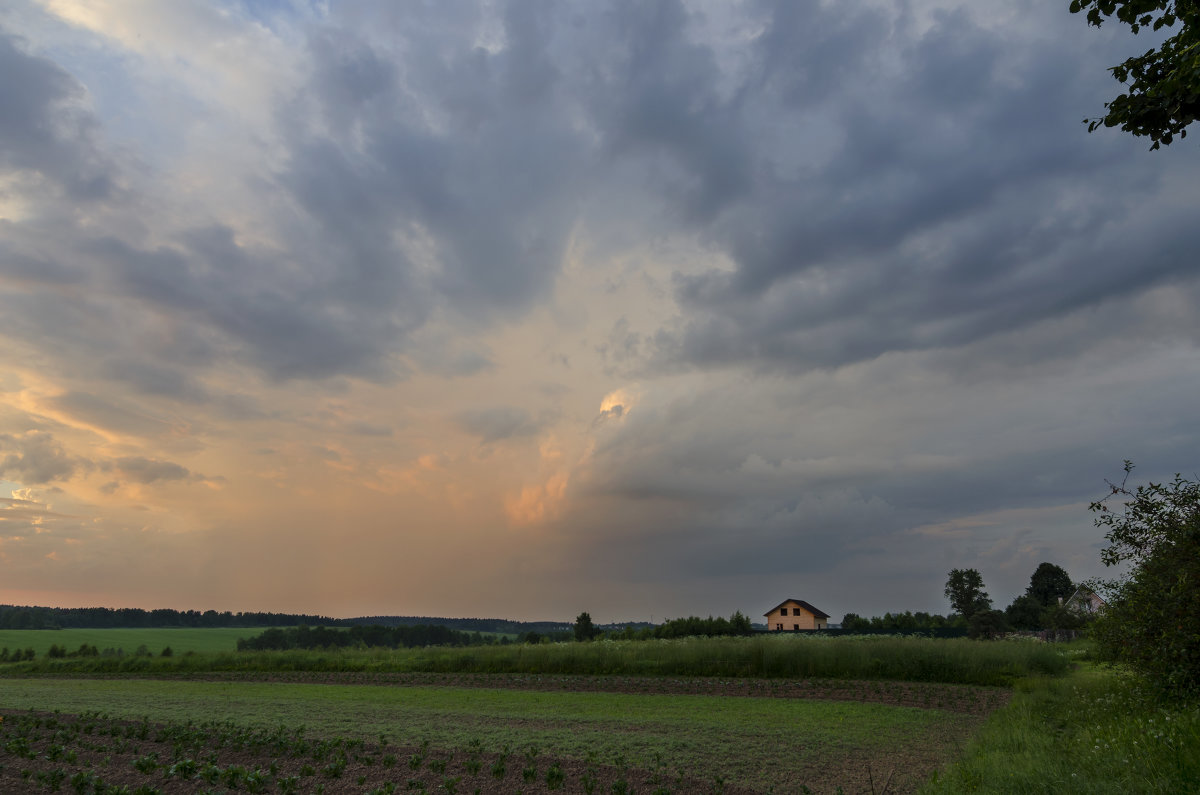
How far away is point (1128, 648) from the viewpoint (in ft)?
51.3

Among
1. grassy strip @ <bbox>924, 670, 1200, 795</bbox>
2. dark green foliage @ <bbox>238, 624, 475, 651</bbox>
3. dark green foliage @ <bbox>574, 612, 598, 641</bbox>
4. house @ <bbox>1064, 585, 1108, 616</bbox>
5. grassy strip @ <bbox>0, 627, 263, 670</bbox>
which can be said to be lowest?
grassy strip @ <bbox>0, 627, 263, 670</bbox>

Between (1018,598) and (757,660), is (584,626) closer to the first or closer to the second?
(757,660)

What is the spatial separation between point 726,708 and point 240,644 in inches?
3459

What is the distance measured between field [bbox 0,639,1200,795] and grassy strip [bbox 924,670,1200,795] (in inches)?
2.0

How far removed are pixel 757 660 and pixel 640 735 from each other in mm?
22365

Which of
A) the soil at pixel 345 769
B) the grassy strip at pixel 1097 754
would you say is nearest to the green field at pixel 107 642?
the soil at pixel 345 769

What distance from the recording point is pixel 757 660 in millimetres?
38188

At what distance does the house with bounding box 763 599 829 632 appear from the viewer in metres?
100

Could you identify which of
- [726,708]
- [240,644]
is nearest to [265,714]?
[726,708]

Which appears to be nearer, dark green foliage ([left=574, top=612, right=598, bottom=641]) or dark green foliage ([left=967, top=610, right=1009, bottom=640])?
dark green foliage ([left=967, top=610, right=1009, bottom=640])

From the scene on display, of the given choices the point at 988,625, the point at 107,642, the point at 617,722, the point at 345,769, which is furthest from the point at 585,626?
the point at 107,642

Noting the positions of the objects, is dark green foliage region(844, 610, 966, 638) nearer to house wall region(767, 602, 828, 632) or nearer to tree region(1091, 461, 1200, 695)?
house wall region(767, 602, 828, 632)

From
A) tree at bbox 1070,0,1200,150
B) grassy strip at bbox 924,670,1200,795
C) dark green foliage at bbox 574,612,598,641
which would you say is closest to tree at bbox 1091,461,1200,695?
grassy strip at bbox 924,670,1200,795

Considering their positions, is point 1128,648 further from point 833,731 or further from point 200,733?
point 200,733
